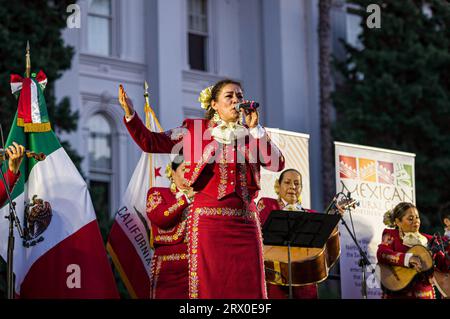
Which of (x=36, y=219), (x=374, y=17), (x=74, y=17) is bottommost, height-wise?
(x=36, y=219)

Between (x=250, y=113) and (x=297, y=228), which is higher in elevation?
(x=250, y=113)

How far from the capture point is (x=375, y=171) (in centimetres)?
1177

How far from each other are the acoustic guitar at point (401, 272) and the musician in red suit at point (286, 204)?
0.85 meters

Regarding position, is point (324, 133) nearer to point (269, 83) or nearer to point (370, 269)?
point (269, 83)

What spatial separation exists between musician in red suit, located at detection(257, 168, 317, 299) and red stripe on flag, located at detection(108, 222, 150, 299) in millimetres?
1461

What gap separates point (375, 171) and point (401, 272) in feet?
6.05

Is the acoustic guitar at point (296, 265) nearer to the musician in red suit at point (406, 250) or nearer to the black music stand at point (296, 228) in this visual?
the black music stand at point (296, 228)

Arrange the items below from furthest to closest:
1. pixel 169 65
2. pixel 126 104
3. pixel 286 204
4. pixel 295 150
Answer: pixel 169 65
pixel 295 150
pixel 286 204
pixel 126 104

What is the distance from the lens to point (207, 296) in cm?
676

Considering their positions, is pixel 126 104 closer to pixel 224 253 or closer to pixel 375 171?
pixel 224 253

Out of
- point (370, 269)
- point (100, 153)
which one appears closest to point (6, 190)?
point (370, 269)

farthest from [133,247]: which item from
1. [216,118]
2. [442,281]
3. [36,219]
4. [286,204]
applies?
[216,118]

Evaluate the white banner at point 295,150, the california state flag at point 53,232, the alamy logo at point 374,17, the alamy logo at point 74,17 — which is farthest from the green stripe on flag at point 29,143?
the alamy logo at point 374,17
